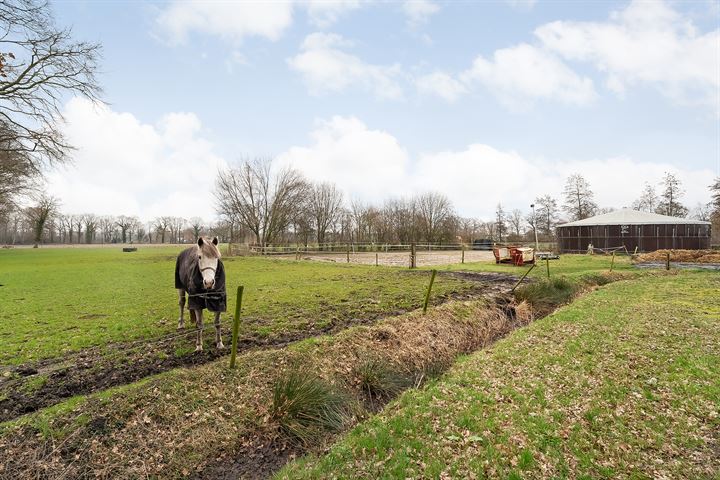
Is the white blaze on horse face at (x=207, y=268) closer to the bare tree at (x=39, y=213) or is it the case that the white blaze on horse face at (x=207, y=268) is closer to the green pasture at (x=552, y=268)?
the green pasture at (x=552, y=268)

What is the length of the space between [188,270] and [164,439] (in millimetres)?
3823

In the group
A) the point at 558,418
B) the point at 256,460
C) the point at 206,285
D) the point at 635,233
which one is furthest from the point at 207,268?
the point at 635,233

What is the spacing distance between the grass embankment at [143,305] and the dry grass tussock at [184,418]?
1.85 metres

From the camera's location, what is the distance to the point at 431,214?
57.6 meters

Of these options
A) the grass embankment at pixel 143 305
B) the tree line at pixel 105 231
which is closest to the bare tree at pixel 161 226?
the tree line at pixel 105 231

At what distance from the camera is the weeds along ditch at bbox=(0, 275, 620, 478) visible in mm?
4121

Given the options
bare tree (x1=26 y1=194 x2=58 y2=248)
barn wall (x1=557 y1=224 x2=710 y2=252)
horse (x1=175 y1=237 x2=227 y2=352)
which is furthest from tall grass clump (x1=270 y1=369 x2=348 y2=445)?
bare tree (x1=26 y1=194 x2=58 y2=248)

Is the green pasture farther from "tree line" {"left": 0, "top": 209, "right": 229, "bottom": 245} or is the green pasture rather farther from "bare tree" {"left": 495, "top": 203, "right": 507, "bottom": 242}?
"tree line" {"left": 0, "top": 209, "right": 229, "bottom": 245}

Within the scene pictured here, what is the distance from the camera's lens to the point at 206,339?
753 centimetres

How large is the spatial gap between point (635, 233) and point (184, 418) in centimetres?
4481

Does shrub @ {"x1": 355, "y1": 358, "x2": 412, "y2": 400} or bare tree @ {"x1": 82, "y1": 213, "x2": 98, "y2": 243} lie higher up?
bare tree @ {"x1": 82, "y1": 213, "x2": 98, "y2": 243}

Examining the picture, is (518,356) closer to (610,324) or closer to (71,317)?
(610,324)

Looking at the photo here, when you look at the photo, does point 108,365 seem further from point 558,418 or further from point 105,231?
point 105,231

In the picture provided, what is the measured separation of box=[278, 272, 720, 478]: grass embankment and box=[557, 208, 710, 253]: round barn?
115 feet
